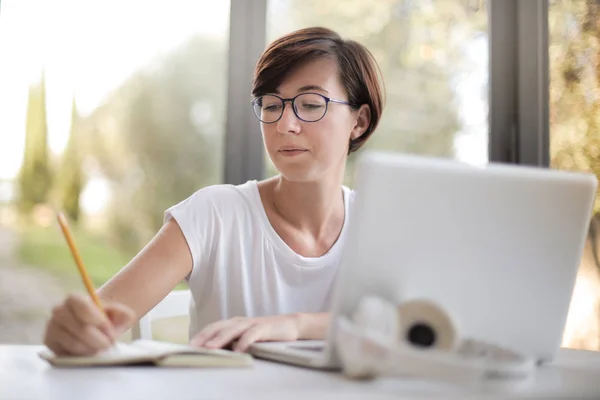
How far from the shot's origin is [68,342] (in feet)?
3.01

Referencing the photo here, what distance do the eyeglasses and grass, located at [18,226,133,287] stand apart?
169 centimetres

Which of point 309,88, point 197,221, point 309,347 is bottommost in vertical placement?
point 309,347

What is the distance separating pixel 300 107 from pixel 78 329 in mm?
742

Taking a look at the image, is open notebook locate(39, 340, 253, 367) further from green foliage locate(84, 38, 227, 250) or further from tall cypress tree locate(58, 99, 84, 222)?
tall cypress tree locate(58, 99, 84, 222)

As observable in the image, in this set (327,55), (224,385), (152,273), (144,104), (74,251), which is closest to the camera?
(224,385)

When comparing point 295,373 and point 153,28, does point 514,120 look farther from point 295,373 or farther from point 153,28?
point 295,373

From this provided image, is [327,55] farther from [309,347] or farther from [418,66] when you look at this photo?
[418,66]

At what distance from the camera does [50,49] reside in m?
2.89

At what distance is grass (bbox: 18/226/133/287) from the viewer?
2990 millimetres

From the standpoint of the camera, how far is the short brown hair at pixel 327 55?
1.52m

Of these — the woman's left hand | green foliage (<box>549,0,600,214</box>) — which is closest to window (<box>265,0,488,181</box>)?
green foliage (<box>549,0,600,214</box>)

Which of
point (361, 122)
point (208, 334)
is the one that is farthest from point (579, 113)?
point (208, 334)

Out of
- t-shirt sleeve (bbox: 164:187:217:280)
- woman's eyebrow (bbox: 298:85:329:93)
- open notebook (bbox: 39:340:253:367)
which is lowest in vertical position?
open notebook (bbox: 39:340:253:367)

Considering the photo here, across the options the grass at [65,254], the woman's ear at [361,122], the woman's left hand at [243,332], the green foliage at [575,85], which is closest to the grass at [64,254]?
the grass at [65,254]
